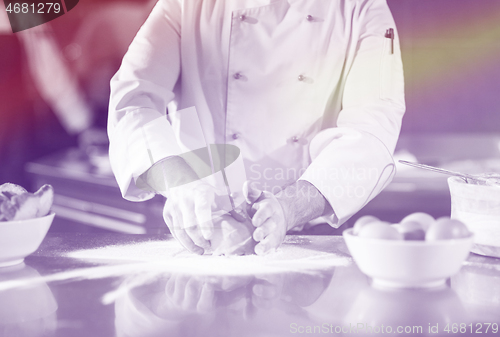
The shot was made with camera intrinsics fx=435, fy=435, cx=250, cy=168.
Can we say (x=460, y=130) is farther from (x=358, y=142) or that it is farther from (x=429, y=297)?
(x=429, y=297)

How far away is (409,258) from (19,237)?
644mm

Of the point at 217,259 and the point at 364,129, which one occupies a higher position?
the point at 364,129

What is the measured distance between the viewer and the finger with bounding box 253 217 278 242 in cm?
81

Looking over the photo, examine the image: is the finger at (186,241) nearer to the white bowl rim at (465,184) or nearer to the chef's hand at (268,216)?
the chef's hand at (268,216)

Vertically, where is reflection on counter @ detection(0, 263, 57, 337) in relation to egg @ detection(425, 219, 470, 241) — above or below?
below

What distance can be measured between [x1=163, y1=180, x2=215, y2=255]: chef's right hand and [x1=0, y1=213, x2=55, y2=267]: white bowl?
232 millimetres

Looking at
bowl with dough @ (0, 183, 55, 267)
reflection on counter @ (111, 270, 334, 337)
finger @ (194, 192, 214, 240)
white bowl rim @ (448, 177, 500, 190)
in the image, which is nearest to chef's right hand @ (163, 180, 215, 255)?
finger @ (194, 192, 214, 240)

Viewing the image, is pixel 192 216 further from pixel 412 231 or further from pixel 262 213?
pixel 412 231

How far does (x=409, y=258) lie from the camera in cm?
58

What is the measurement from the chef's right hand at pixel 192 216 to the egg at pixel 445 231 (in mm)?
396

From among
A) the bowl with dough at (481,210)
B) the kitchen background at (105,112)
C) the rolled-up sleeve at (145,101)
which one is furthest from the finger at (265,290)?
the kitchen background at (105,112)

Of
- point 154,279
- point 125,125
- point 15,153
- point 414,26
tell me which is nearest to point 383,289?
point 154,279

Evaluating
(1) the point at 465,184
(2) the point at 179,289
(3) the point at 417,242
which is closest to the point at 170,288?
(2) the point at 179,289

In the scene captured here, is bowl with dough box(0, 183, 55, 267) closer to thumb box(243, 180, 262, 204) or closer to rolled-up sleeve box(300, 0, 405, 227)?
thumb box(243, 180, 262, 204)
